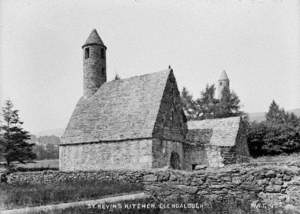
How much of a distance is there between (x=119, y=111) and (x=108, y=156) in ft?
13.4

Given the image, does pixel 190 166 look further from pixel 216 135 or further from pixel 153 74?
pixel 153 74

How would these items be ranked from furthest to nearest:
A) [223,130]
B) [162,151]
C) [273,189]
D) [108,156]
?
[223,130] → [108,156] → [162,151] → [273,189]

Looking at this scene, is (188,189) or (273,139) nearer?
(188,189)

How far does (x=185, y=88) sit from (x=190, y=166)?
4632 centimetres

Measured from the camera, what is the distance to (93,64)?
1281 inches

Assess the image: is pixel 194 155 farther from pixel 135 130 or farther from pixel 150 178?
pixel 150 178

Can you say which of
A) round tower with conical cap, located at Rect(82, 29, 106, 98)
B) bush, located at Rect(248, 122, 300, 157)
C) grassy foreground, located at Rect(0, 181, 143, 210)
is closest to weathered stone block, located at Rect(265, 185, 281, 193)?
grassy foreground, located at Rect(0, 181, 143, 210)

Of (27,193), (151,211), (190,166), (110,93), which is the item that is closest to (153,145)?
(190,166)

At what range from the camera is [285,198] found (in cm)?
927

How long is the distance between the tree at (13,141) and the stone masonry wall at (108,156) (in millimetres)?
13619

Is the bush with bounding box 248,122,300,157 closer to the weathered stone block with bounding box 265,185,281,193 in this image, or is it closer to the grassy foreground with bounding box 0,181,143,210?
the grassy foreground with bounding box 0,181,143,210

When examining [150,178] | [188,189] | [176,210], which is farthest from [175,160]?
[176,210]

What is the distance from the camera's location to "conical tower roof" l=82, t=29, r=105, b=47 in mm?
32750

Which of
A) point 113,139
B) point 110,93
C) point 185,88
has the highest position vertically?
point 185,88
